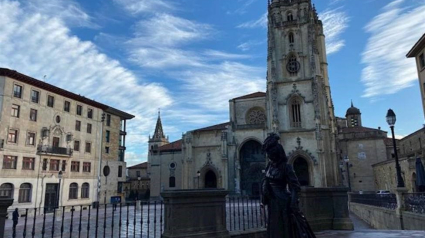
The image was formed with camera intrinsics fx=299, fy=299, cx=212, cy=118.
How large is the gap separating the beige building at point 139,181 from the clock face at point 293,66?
38946 millimetres

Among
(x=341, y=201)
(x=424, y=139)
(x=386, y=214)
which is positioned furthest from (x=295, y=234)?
(x=424, y=139)

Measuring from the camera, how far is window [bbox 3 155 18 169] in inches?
1110

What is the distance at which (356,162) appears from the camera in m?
50.2

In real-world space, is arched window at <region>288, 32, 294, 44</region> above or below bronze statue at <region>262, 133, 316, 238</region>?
above

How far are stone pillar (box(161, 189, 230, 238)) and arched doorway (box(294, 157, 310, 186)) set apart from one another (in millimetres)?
34551

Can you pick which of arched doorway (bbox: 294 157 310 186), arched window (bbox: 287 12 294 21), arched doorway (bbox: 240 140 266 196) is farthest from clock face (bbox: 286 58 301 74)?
arched doorway (bbox: 294 157 310 186)

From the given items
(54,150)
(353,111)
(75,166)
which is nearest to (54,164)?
(54,150)

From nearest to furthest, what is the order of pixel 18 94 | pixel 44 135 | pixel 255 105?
1. pixel 18 94
2. pixel 44 135
3. pixel 255 105

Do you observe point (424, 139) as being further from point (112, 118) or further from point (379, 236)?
point (112, 118)

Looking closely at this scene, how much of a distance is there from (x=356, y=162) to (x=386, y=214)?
3770 cm

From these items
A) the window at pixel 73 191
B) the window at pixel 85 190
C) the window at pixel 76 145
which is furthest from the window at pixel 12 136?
the window at pixel 85 190

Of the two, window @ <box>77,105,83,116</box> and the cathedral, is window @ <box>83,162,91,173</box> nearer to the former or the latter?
window @ <box>77,105,83,116</box>

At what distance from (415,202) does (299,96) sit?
28444 mm

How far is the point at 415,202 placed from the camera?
13078 millimetres
